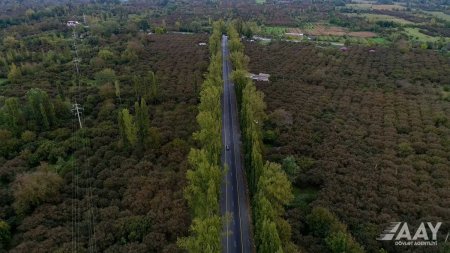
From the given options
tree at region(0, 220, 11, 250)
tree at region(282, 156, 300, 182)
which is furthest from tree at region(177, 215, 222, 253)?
tree at region(0, 220, 11, 250)

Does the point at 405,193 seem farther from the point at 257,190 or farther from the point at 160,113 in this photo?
the point at 160,113

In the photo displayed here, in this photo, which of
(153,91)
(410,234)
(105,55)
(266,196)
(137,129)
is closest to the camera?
(410,234)

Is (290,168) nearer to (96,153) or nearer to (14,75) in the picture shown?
(96,153)

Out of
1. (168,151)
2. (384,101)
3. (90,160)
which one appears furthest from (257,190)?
(384,101)

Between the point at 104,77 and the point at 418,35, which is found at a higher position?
the point at 418,35

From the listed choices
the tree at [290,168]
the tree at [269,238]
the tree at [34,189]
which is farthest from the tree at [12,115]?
the tree at [269,238]

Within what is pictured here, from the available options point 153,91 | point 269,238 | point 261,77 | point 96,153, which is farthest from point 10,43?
point 269,238

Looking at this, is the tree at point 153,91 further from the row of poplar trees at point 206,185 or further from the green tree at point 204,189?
the green tree at point 204,189
